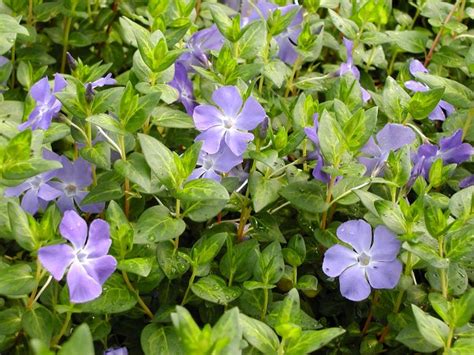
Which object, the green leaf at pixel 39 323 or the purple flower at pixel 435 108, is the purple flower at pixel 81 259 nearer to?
the green leaf at pixel 39 323

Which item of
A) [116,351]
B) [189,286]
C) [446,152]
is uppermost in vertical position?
[446,152]

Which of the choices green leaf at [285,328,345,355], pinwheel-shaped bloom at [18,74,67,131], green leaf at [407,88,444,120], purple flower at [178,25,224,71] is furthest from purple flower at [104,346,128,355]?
green leaf at [407,88,444,120]

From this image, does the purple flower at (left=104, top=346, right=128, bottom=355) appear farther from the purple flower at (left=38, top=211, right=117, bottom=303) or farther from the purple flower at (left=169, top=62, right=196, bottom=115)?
the purple flower at (left=169, top=62, right=196, bottom=115)

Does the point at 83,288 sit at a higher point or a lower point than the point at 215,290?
higher

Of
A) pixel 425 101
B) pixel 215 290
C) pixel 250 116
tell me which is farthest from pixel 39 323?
pixel 425 101

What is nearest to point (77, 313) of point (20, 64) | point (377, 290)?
point (377, 290)

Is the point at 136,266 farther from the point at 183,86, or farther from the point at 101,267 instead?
the point at 183,86
